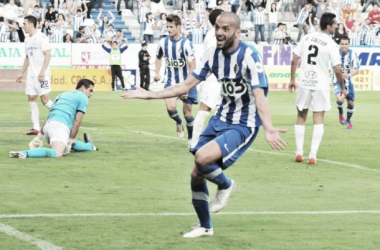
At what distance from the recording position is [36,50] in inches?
771

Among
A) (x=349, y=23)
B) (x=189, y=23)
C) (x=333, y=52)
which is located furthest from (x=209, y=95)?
(x=349, y=23)

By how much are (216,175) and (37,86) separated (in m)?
11.6

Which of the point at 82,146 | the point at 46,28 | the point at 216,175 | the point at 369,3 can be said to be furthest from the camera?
the point at 369,3

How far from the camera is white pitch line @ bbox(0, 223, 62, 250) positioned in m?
7.99

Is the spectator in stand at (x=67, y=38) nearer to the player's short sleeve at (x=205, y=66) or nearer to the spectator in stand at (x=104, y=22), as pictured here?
the spectator in stand at (x=104, y=22)

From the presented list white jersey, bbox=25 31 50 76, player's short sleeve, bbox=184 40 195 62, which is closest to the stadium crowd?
white jersey, bbox=25 31 50 76

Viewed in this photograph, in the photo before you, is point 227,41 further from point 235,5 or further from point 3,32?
point 235,5

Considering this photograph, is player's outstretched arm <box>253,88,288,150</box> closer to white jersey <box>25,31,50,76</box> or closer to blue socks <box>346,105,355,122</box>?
white jersey <box>25,31,50,76</box>

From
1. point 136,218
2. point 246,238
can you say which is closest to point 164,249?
point 246,238

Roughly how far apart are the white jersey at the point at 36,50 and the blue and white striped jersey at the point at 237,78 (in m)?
10.8

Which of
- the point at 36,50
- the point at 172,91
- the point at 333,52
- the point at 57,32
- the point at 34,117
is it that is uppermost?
the point at 172,91

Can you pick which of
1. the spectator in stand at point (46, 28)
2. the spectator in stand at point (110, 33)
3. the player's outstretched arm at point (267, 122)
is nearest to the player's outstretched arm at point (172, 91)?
the player's outstretched arm at point (267, 122)

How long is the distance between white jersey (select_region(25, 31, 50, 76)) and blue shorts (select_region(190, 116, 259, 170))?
1091 centimetres

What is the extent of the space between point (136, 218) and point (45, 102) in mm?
10407
